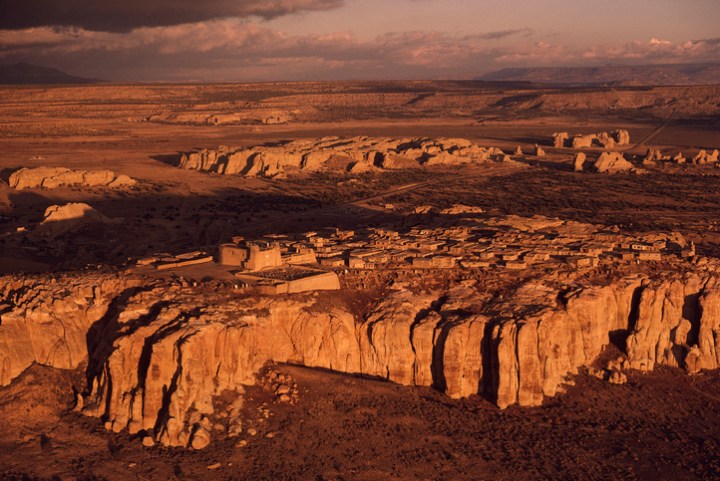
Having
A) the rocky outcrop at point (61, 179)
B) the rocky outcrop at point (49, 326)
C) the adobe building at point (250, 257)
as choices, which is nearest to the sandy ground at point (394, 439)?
the rocky outcrop at point (49, 326)

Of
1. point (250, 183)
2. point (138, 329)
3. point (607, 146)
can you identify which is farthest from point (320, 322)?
point (607, 146)

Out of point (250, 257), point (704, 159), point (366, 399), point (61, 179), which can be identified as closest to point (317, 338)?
point (366, 399)

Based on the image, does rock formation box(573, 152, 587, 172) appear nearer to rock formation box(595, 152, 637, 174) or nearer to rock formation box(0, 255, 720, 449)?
rock formation box(595, 152, 637, 174)

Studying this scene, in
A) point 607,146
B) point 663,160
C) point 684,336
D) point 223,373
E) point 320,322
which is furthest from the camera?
point 607,146

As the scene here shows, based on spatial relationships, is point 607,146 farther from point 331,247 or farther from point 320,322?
point 320,322

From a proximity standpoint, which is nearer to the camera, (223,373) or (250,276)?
(223,373)
